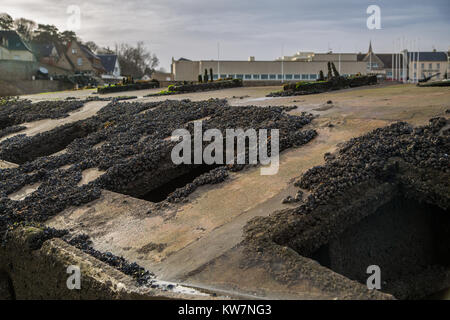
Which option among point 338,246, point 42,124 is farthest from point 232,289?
point 42,124

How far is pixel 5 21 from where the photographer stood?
234ft

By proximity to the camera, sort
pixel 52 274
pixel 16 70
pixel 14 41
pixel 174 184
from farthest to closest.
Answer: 1. pixel 14 41
2. pixel 16 70
3. pixel 174 184
4. pixel 52 274

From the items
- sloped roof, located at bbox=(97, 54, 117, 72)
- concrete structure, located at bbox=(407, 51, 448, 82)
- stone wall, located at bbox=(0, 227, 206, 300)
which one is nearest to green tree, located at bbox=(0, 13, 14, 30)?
sloped roof, located at bbox=(97, 54, 117, 72)

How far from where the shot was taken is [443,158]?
7.87m

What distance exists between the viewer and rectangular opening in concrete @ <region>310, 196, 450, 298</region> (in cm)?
702

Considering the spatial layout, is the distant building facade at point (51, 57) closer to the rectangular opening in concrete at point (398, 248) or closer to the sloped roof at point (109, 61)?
the sloped roof at point (109, 61)

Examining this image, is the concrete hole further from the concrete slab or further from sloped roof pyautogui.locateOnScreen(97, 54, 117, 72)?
sloped roof pyautogui.locateOnScreen(97, 54, 117, 72)

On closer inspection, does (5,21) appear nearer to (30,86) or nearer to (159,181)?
(30,86)

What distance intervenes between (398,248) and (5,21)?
254ft

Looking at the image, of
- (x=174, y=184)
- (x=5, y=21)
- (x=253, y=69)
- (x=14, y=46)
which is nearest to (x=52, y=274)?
(x=174, y=184)

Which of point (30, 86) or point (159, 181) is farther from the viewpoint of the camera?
point (30, 86)

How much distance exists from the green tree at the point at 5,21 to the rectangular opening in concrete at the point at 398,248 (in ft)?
252

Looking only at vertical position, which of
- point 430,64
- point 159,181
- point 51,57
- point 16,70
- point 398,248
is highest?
point 51,57

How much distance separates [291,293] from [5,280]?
600cm
